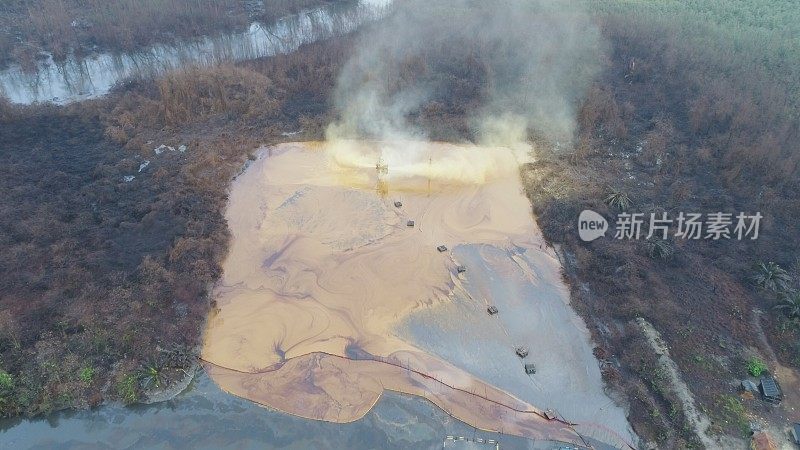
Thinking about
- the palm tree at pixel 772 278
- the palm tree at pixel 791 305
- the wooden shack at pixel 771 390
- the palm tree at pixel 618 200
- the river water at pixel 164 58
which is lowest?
the wooden shack at pixel 771 390

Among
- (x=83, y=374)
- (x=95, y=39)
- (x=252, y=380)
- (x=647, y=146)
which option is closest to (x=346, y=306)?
(x=252, y=380)

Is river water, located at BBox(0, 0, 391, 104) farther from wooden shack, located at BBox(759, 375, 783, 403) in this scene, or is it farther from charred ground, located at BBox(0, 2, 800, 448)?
wooden shack, located at BBox(759, 375, 783, 403)

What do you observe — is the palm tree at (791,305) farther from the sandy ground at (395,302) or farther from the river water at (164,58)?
the river water at (164,58)

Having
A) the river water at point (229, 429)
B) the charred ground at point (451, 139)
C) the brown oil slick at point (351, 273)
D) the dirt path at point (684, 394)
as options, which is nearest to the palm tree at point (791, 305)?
the charred ground at point (451, 139)

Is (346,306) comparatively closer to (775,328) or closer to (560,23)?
(775,328)

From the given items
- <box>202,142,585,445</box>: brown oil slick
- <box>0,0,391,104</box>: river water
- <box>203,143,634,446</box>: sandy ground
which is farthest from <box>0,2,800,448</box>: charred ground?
<box>0,0,391,104</box>: river water

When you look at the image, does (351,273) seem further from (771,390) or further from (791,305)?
(791,305)
